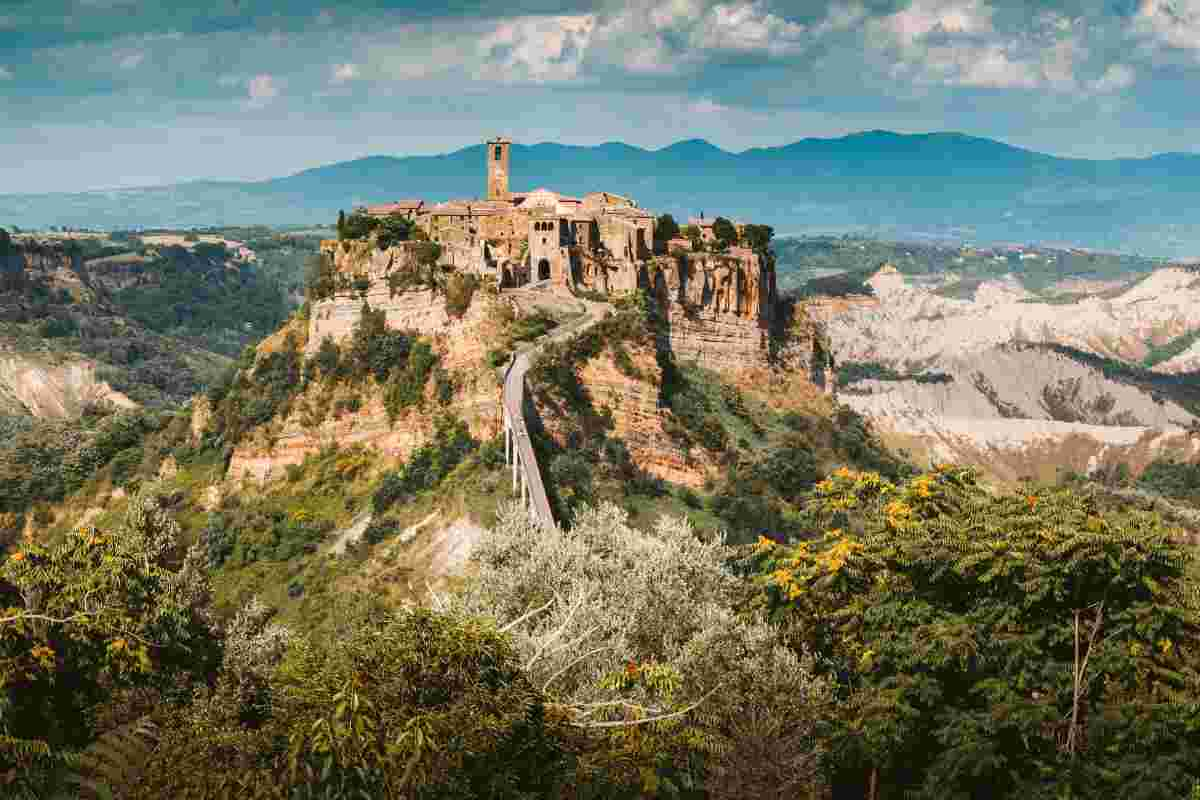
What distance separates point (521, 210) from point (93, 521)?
26.2m

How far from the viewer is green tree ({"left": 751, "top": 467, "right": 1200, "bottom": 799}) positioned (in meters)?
16.0

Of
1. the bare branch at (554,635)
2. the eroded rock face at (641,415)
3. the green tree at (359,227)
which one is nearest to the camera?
the bare branch at (554,635)

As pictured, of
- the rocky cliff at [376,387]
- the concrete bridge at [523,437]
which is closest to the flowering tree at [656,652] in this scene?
the concrete bridge at [523,437]

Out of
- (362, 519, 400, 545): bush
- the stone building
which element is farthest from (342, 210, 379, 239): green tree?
(362, 519, 400, 545): bush

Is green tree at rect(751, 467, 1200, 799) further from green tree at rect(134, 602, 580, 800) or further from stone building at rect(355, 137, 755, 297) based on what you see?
Result: stone building at rect(355, 137, 755, 297)

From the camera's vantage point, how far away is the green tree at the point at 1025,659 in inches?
632

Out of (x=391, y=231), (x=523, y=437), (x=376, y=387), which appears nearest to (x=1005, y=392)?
(x=391, y=231)

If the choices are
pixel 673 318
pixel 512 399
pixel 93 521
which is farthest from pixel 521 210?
pixel 93 521

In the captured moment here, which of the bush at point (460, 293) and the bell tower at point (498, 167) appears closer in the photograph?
the bush at point (460, 293)

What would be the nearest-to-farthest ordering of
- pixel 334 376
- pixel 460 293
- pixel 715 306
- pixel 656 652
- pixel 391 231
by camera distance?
1. pixel 656 652
2. pixel 460 293
3. pixel 334 376
4. pixel 391 231
5. pixel 715 306

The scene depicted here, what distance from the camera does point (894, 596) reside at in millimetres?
19812

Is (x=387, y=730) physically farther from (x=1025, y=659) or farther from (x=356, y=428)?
(x=356, y=428)

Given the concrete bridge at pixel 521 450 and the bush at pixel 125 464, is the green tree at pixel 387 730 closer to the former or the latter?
the concrete bridge at pixel 521 450

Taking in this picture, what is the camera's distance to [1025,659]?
17.6 metres
